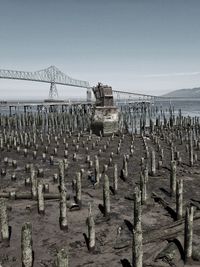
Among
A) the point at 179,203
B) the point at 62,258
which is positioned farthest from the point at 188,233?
the point at 62,258

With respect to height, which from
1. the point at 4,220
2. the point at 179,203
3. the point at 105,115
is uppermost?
the point at 105,115

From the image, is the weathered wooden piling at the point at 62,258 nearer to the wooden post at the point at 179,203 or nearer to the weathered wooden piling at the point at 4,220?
the weathered wooden piling at the point at 4,220

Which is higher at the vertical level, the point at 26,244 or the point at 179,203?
the point at 26,244

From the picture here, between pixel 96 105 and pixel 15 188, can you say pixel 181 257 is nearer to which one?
pixel 15 188

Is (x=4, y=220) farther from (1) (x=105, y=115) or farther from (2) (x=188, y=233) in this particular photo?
(1) (x=105, y=115)

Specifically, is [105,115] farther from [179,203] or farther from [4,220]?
[4,220]

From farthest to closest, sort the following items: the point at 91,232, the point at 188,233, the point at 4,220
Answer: the point at 4,220
the point at 91,232
the point at 188,233

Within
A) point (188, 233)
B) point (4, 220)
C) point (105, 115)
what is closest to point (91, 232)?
point (4, 220)

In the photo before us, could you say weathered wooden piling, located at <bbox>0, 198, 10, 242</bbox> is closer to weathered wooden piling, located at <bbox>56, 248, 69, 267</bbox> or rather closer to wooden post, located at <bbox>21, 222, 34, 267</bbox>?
wooden post, located at <bbox>21, 222, 34, 267</bbox>

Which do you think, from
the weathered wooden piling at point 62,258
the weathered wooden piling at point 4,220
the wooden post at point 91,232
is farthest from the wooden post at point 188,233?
the weathered wooden piling at point 4,220

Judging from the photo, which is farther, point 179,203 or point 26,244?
point 179,203

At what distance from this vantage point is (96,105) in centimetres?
Result: 4803

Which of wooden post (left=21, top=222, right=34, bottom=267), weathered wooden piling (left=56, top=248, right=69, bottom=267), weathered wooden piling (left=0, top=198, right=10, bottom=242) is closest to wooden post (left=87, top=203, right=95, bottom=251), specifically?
wooden post (left=21, top=222, right=34, bottom=267)

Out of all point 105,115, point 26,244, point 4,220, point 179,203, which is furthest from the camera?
point 105,115
